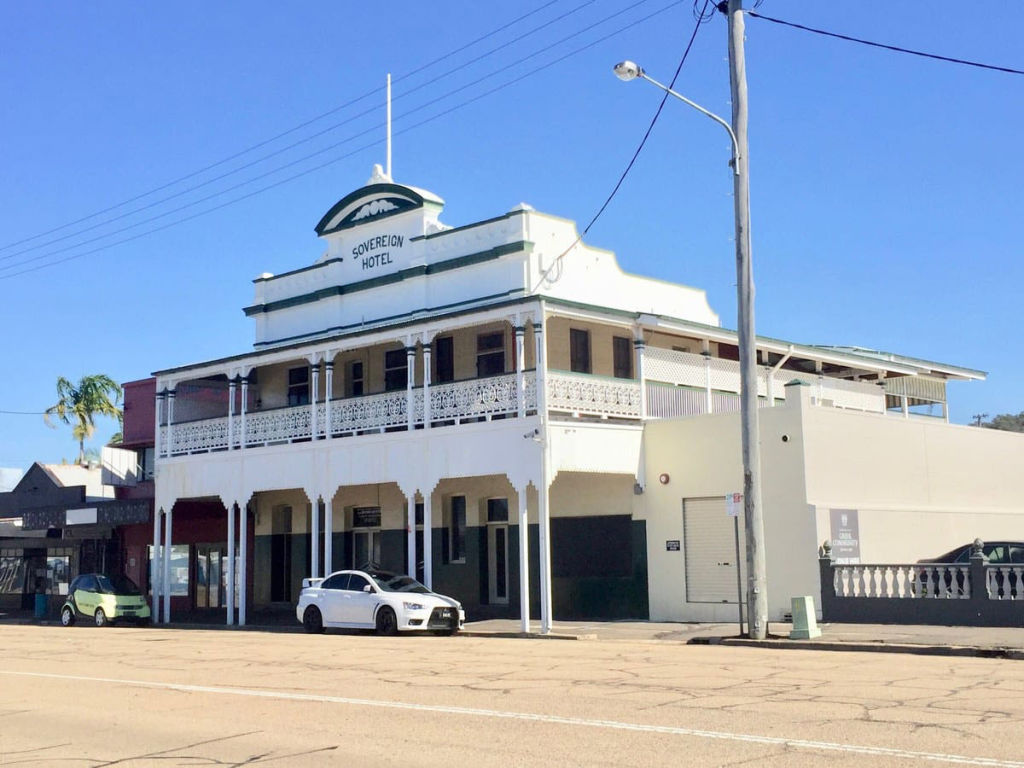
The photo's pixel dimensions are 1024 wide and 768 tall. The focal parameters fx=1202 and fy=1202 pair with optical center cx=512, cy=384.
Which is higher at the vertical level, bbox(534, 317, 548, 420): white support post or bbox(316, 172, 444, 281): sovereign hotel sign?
bbox(316, 172, 444, 281): sovereign hotel sign

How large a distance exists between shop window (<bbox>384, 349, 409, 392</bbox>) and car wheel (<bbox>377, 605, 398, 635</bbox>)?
322 inches

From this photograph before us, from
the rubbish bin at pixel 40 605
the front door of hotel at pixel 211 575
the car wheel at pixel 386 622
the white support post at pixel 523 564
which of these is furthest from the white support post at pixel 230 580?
the rubbish bin at pixel 40 605

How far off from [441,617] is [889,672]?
455 inches

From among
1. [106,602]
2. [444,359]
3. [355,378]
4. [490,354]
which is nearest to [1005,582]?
[490,354]

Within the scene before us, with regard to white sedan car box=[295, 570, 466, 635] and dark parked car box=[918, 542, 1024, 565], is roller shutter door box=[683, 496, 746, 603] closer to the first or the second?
dark parked car box=[918, 542, 1024, 565]

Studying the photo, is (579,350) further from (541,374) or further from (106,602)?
(106,602)

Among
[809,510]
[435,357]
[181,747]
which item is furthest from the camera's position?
[435,357]

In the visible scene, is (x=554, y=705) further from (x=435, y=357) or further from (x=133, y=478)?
(x=133, y=478)

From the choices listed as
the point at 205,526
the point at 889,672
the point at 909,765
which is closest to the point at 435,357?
the point at 205,526

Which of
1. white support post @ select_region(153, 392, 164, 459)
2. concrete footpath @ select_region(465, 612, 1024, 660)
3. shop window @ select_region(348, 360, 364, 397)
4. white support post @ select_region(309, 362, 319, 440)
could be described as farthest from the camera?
white support post @ select_region(153, 392, 164, 459)

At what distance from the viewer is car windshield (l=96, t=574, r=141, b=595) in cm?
3231

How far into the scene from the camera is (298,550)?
34.4 meters

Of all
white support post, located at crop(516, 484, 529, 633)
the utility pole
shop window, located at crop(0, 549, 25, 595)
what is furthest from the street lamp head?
shop window, located at crop(0, 549, 25, 595)

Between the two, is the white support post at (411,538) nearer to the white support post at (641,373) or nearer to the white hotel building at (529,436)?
the white hotel building at (529,436)
